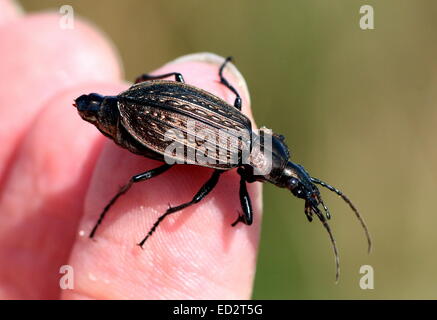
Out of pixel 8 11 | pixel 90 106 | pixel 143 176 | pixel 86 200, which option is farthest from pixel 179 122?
pixel 8 11

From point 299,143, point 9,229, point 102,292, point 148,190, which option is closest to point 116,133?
point 148,190

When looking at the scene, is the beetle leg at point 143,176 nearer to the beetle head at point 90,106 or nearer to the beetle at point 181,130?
the beetle at point 181,130

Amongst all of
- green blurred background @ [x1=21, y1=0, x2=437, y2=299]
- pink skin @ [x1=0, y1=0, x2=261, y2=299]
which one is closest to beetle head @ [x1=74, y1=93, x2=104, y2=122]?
pink skin @ [x1=0, y1=0, x2=261, y2=299]

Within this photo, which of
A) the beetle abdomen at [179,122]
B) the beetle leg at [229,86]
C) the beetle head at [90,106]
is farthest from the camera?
the beetle leg at [229,86]

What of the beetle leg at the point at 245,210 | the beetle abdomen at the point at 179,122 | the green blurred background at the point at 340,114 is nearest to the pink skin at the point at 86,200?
the beetle leg at the point at 245,210

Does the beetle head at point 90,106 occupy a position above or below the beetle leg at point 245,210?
above

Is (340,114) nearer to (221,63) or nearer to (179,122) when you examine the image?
(221,63)

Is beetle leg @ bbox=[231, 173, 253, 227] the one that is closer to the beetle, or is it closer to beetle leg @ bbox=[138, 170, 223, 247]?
the beetle
